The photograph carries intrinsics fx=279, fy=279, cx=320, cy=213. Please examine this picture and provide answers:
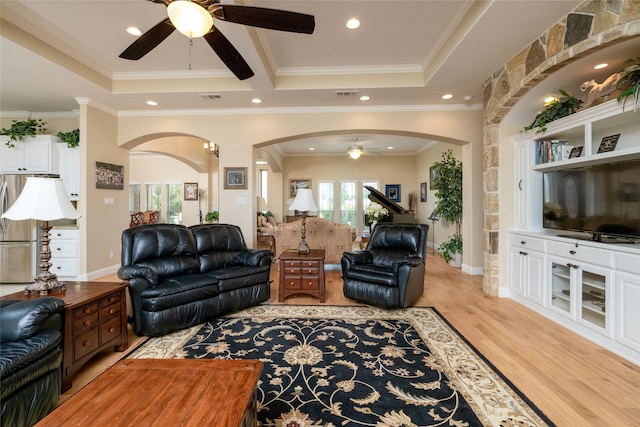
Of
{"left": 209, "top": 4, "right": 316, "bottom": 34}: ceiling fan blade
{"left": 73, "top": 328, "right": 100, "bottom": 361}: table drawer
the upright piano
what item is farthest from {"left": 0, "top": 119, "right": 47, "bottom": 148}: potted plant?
the upright piano

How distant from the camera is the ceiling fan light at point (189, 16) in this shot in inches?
71.6

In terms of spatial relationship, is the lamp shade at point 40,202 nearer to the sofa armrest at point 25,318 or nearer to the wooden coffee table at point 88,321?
the wooden coffee table at point 88,321

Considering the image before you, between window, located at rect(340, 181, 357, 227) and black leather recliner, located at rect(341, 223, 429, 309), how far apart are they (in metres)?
5.46

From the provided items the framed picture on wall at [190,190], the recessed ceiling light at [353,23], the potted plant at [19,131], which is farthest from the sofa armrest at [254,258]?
the framed picture on wall at [190,190]

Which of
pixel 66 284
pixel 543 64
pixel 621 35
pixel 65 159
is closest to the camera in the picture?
pixel 621 35

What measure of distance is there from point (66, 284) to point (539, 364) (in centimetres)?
404

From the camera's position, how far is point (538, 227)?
3672 mm

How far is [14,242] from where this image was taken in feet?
14.4

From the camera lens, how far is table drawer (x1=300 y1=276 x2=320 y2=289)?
3701 millimetres

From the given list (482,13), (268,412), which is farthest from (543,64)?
(268,412)

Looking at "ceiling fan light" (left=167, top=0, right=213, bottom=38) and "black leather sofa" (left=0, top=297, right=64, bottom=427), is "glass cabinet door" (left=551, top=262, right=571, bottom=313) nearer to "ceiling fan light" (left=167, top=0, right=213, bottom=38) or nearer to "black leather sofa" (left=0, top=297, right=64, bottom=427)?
"ceiling fan light" (left=167, top=0, right=213, bottom=38)

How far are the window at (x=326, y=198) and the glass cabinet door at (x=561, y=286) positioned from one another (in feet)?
22.8

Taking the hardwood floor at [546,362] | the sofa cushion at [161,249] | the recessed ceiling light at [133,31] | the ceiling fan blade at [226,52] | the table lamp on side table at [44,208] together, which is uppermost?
the recessed ceiling light at [133,31]

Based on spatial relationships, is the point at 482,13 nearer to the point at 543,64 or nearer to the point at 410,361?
the point at 543,64
